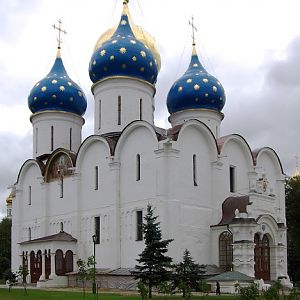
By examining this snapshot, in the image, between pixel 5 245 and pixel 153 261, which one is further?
pixel 5 245

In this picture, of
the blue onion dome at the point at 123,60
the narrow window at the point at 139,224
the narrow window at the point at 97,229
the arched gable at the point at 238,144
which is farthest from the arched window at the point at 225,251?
the blue onion dome at the point at 123,60

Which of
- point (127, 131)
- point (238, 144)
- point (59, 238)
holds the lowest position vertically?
point (59, 238)

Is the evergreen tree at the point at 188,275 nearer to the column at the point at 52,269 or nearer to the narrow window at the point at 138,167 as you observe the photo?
the narrow window at the point at 138,167

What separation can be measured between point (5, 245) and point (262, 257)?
92.0 ft

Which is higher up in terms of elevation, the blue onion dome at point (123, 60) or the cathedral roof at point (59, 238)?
the blue onion dome at point (123, 60)

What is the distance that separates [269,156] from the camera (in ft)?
103

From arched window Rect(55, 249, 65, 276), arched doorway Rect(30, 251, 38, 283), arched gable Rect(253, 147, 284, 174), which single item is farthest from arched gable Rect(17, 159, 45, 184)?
arched gable Rect(253, 147, 284, 174)

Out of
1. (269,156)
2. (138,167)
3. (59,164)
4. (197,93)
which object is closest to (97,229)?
(138,167)

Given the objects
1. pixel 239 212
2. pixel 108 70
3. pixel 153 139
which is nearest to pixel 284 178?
pixel 239 212

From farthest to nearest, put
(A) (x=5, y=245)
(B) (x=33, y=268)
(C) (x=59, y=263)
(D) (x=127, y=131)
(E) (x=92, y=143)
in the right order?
(A) (x=5, y=245) < (B) (x=33, y=268) < (E) (x=92, y=143) < (C) (x=59, y=263) < (D) (x=127, y=131)

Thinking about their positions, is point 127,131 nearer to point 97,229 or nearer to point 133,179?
point 133,179

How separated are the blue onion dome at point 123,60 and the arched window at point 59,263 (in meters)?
8.90

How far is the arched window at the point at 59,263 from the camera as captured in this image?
96.3 ft

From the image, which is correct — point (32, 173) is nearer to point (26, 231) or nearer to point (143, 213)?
point (26, 231)
